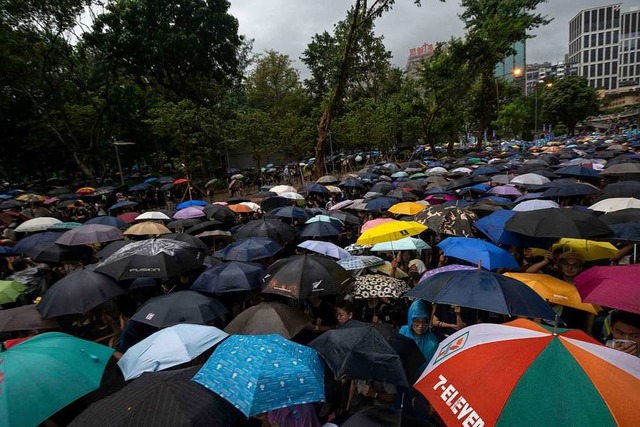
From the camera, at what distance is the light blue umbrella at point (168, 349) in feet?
11.0

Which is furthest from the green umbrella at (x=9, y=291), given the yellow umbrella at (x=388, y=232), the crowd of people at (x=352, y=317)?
the yellow umbrella at (x=388, y=232)

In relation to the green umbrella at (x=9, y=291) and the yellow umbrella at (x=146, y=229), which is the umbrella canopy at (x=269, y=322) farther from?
the yellow umbrella at (x=146, y=229)

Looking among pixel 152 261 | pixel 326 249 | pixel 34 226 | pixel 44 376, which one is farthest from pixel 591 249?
pixel 34 226

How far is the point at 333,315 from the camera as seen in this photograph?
16.4ft

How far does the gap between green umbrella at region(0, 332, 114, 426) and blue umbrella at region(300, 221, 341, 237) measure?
4.76m

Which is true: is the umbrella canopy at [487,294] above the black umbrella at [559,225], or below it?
below

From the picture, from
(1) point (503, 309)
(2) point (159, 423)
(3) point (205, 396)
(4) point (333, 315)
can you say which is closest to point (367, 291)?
(4) point (333, 315)

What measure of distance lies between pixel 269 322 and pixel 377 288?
4.86ft

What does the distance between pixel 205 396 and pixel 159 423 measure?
38cm

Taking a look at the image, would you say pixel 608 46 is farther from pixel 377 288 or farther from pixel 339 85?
pixel 377 288

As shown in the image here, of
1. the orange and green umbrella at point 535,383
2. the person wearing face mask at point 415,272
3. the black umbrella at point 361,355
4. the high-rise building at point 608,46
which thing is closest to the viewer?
the orange and green umbrella at point 535,383

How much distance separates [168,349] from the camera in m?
3.45

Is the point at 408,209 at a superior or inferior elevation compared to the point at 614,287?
inferior

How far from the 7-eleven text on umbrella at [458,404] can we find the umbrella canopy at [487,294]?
A: 1.11 m
